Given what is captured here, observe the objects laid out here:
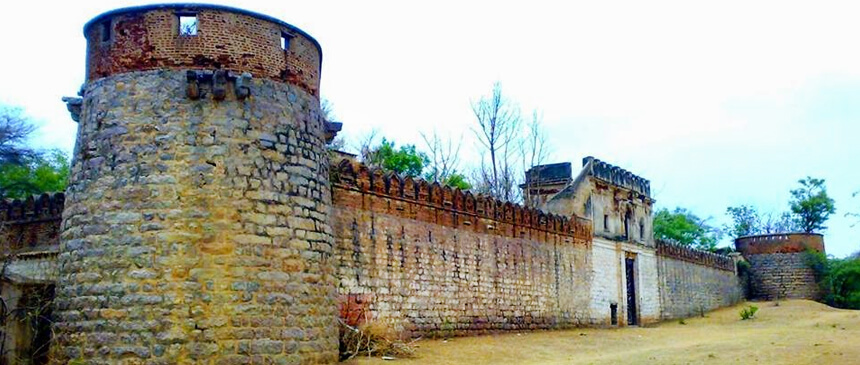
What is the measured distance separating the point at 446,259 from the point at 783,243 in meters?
28.5

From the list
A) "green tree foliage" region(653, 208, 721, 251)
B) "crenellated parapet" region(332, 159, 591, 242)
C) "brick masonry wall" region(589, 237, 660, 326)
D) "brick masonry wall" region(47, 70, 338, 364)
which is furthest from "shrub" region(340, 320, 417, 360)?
"green tree foliage" region(653, 208, 721, 251)

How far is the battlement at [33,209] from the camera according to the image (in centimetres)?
1572

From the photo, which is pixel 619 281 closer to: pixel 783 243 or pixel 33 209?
pixel 783 243

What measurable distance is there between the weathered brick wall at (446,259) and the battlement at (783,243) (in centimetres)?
2119

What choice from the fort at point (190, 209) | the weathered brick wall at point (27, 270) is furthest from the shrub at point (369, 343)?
the weathered brick wall at point (27, 270)

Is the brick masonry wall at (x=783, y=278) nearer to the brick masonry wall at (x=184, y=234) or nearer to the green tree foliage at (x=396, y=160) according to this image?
the green tree foliage at (x=396, y=160)

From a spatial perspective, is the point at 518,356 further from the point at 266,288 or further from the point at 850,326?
the point at 850,326

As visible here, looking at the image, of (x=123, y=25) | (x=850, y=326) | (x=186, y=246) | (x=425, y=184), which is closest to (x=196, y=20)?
(x=123, y=25)

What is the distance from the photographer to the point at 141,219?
10969 millimetres

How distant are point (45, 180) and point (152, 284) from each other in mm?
17781

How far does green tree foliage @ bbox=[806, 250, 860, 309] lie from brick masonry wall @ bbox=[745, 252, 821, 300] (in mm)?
330

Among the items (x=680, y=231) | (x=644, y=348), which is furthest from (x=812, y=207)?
(x=644, y=348)

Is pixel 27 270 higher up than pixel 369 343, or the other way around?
pixel 27 270

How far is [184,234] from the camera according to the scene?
1091 centimetres
